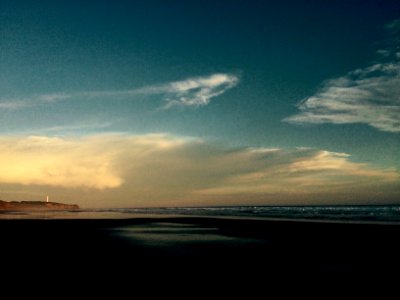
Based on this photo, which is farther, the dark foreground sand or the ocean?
the ocean

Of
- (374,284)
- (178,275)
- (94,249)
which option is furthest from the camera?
(94,249)

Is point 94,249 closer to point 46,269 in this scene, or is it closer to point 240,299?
point 46,269

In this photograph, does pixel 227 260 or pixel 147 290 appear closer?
pixel 147 290

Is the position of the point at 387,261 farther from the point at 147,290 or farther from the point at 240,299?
the point at 147,290

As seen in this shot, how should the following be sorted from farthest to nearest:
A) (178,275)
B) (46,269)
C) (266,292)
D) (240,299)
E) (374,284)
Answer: (46,269)
(178,275)
(374,284)
(266,292)
(240,299)

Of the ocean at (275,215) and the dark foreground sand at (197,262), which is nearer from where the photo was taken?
the dark foreground sand at (197,262)

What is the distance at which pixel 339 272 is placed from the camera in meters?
10.6

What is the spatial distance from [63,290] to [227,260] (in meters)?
6.15

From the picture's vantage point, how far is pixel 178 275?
9.95 m

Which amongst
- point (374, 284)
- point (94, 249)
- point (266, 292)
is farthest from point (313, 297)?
point (94, 249)

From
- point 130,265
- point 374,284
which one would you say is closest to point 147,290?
point 130,265

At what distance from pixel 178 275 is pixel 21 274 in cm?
437

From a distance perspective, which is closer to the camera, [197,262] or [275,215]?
[197,262]

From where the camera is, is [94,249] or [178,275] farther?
[94,249]
